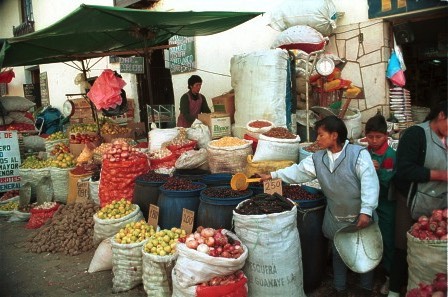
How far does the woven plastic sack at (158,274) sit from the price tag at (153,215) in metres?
0.66

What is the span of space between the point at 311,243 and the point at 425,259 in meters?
1.07

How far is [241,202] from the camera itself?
11.3ft

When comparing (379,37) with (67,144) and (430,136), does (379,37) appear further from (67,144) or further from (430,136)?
(67,144)

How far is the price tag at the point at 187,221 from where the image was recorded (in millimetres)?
3793

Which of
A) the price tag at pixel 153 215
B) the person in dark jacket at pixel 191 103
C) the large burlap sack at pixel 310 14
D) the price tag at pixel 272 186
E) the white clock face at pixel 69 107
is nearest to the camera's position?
the price tag at pixel 272 186

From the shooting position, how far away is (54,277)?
4.36 meters

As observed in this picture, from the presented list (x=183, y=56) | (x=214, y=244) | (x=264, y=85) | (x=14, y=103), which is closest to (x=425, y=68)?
(x=264, y=85)

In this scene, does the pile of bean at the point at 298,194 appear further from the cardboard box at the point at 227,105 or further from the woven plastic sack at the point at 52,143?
the woven plastic sack at the point at 52,143

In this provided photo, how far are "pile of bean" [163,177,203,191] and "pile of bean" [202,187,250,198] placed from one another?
0.28m

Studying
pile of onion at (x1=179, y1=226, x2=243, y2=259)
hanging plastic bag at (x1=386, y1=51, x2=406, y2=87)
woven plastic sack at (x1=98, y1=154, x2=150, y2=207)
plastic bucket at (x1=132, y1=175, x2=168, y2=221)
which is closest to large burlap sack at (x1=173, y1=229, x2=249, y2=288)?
pile of onion at (x1=179, y1=226, x2=243, y2=259)

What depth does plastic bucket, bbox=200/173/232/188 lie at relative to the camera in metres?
4.36

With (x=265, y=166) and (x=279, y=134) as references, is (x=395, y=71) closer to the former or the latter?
(x=279, y=134)

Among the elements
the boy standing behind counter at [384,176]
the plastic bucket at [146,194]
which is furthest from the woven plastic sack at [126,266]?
the boy standing behind counter at [384,176]

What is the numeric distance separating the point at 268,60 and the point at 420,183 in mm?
3266
